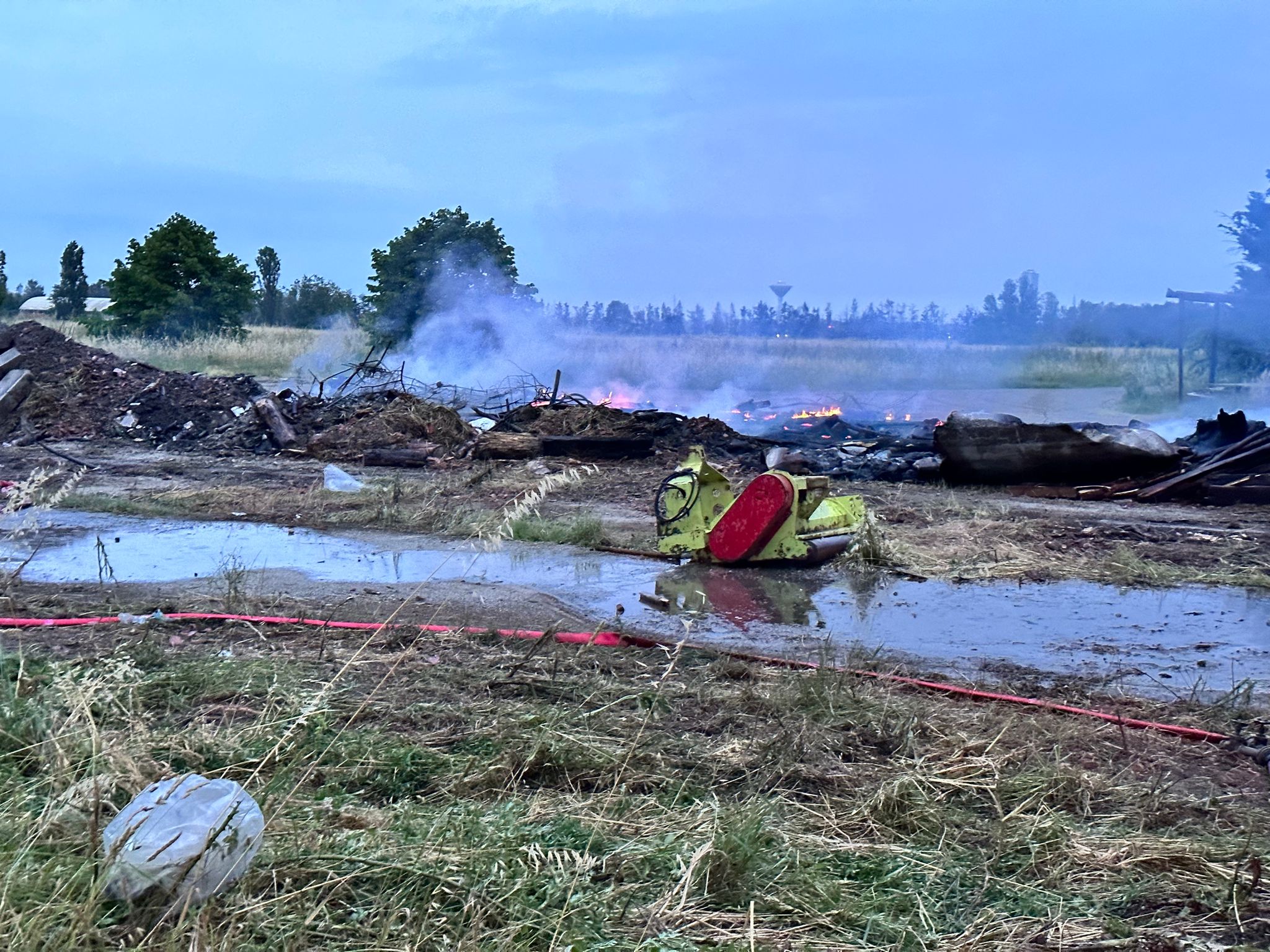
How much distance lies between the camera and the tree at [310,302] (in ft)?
183

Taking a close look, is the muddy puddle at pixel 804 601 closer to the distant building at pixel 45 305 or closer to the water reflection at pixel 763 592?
the water reflection at pixel 763 592

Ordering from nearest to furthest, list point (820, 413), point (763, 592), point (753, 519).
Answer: point (763, 592) → point (753, 519) → point (820, 413)

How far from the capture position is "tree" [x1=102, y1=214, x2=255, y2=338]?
37.6m

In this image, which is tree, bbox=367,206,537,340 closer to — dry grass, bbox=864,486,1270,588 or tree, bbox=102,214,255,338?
tree, bbox=102,214,255,338

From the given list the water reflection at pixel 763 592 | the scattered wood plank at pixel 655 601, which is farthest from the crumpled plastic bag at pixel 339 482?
the scattered wood plank at pixel 655 601

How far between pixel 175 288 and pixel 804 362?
22.7 m

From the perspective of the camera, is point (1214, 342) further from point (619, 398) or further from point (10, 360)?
point (10, 360)

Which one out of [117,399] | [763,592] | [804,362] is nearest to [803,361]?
[804,362]

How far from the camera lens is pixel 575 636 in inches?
225

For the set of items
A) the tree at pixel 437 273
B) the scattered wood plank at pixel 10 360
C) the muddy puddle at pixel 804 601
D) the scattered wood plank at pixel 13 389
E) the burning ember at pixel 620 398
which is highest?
the tree at pixel 437 273

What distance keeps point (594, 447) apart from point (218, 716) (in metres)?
12.1

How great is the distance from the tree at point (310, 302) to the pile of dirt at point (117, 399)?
3185 centimetres

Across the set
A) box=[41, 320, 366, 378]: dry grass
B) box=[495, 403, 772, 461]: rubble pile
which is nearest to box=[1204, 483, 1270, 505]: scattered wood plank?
box=[495, 403, 772, 461]: rubble pile

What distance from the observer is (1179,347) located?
85.1ft
